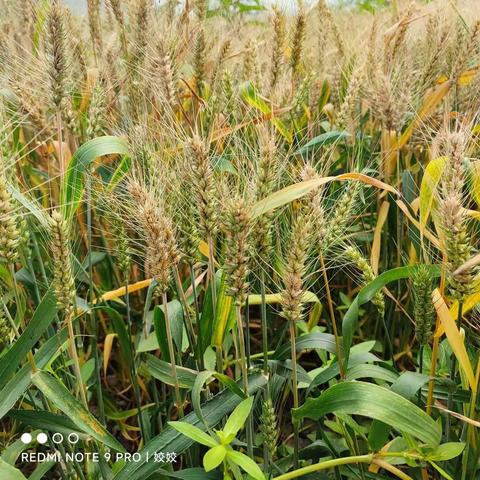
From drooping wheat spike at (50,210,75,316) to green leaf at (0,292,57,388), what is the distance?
14 cm

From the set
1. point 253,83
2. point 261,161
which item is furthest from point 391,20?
point 261,161

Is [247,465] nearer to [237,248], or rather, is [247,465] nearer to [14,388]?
[237,248]

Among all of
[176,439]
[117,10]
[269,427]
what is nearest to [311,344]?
[269,427]

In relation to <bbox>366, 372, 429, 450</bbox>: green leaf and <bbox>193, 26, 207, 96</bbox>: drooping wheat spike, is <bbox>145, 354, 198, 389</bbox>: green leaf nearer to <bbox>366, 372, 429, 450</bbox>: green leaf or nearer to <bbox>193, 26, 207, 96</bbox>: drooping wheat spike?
<bbox>366, 372, 429, 450</bbox>: green leaf

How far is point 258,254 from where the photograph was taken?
3.66ft

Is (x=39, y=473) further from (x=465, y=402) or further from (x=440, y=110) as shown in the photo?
(x=440, y=110)

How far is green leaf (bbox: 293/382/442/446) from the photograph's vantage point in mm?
1023

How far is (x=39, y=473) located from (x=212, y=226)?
69cm

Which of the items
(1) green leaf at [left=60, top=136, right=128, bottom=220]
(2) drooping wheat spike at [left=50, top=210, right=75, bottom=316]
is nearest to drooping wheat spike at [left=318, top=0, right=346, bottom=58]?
(1) green leaf at [left=60, top=136, right=128, bottom=220]

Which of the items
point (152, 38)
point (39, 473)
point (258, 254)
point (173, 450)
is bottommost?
point (39, 473)

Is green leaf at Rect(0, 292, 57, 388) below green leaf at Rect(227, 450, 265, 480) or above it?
above

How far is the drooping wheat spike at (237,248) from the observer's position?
98 cm

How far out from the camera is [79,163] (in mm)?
1287

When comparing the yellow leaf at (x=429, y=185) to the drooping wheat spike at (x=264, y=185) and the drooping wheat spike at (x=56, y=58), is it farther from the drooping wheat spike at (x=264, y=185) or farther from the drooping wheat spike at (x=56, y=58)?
the drooping wheat spike at (x=56, y=58)
